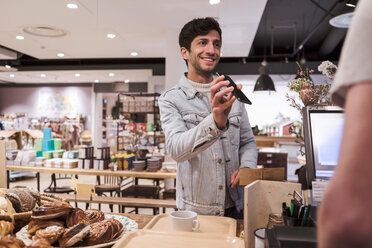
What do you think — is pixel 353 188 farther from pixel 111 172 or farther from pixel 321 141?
pixel 111 172

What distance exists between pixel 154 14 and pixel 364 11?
4.91 metres

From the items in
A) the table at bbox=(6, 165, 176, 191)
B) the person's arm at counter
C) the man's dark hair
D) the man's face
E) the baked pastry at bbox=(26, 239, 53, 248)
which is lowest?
the table at bbox=(6, 165, 176, 191)

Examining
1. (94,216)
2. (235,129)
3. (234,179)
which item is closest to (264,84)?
(235,129)

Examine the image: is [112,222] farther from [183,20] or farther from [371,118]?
[183,20]

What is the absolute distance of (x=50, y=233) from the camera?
2.96ft

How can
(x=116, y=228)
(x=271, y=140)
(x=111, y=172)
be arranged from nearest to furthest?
(x=116, y=228)
(x=111, y=172)
(x=271, y=140)

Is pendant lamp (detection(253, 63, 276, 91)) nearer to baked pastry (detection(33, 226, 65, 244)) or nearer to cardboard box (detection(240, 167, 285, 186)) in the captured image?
cardboard box (detection(240, 167, 285, 186))

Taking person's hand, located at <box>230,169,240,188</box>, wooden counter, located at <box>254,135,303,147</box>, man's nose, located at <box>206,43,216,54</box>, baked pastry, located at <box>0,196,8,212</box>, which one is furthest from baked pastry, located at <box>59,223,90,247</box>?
wooden counter, located at <box>254,135,303,147</box>

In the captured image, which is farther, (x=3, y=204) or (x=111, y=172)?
(x=111, y=172)

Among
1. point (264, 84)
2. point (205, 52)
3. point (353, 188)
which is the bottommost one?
point (353, 188)

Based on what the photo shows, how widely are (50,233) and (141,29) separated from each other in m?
5.35

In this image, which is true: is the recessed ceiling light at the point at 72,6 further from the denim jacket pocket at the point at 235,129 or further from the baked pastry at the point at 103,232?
the baked pastry at the point at 103,232

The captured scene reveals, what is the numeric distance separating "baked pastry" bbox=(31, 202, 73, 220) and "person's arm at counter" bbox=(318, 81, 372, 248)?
35.6 inches

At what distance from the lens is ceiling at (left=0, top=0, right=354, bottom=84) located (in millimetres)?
4629
